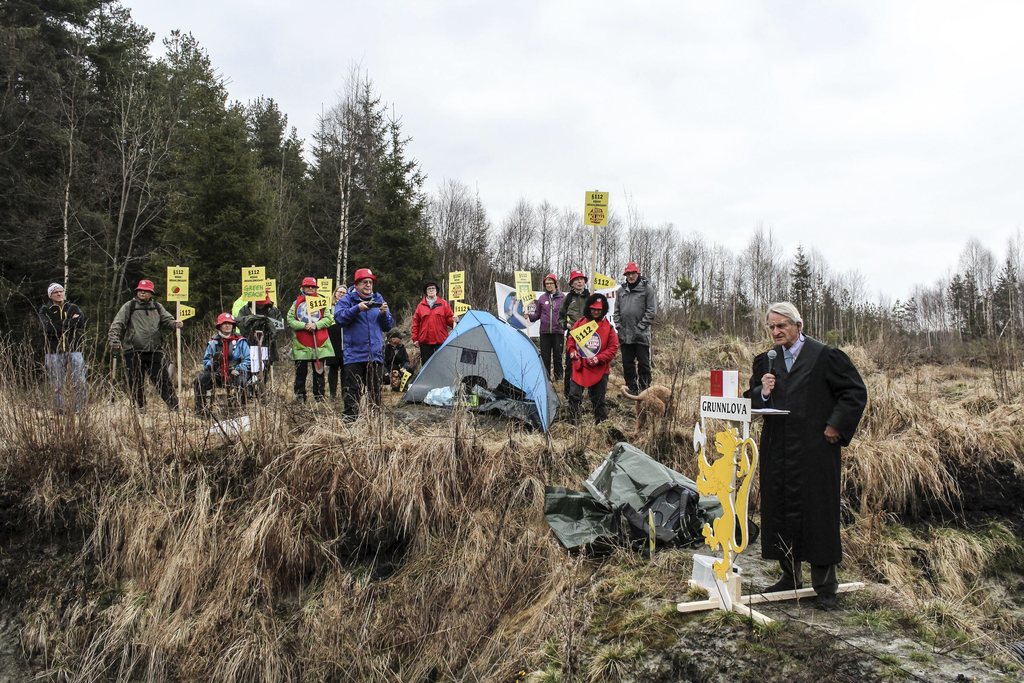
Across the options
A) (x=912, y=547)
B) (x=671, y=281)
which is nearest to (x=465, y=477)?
(x=912, y=547)

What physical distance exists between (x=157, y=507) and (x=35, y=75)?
1693cm

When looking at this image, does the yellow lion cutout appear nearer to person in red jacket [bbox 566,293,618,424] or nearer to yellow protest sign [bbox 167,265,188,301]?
person in red jacket [bbox 566,293,618,424]

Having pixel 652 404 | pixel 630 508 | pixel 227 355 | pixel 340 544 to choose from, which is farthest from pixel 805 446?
pixel 227 355

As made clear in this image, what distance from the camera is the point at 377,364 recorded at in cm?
750

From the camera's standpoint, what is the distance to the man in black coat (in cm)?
384

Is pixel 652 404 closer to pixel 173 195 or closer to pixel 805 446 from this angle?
pixel 805 446

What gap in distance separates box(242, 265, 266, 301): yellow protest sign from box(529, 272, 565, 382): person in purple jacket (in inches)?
166

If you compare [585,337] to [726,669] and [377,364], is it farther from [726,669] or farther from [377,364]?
[726,669]

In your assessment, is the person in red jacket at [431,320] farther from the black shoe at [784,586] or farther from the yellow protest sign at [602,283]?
the black shoe at [784,586]

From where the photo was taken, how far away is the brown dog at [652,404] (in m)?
7.03

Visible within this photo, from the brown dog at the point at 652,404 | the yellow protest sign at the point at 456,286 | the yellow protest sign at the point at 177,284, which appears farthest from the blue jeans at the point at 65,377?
the yellow protest sign at the point at 456,286

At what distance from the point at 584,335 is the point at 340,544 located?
350 cm

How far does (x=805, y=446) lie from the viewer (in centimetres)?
390

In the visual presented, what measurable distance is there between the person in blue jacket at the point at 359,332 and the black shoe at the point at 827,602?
485 centimetres
